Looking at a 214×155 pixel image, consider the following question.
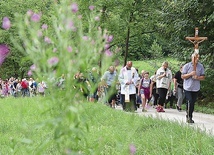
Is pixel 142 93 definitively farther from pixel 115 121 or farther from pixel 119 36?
pixel 119 36

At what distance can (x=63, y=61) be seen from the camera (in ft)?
8.44

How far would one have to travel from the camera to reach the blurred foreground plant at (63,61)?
254 centimetres

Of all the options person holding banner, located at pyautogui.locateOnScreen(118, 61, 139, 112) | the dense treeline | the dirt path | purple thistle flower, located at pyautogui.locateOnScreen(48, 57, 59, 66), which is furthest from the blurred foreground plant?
person holding banner, located at pyautogui.locateOnScreen(118, 61, 139, 112)

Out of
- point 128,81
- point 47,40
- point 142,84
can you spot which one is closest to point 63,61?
point 47,40

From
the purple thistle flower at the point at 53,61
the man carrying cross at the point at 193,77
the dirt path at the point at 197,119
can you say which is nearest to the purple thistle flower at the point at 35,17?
the purple thistle flower at the point at 53,61

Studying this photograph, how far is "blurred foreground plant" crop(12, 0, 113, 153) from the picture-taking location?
2.54 meters

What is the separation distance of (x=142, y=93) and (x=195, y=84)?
568cm

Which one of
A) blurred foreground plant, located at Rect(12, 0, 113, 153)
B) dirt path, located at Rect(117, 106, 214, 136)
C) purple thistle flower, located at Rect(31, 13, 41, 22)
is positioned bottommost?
dirt path, located at Rect(117, 106, 214, 136)

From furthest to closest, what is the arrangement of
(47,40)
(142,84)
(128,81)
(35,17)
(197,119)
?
(142,84)
(128,81)
(197,119)
(47,40)
(35,17)

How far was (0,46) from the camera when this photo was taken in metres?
2.86

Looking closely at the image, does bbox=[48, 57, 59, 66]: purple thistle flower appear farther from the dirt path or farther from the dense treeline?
the dense treeline

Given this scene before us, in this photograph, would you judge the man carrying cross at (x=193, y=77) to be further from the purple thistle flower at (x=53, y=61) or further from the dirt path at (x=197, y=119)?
the purple thistle flower at (x=53, y=61)

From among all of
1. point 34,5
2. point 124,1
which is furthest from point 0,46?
point 34,5

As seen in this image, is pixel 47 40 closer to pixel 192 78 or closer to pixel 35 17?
pixel 35 17
